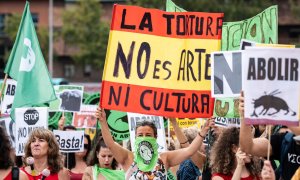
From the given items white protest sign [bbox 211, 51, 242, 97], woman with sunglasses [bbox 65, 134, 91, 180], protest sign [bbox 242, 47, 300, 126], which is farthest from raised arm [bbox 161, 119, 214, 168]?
woman with sunglasses [bbox 65, 134, 91, 180]

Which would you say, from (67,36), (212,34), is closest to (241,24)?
(212,34)

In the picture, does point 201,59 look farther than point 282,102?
Yes

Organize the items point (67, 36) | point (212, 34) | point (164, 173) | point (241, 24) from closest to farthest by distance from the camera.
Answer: point (164, 173) → point (212, 34) → point (241, 24) → point (67, 36)

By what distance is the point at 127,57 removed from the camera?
28.0ft

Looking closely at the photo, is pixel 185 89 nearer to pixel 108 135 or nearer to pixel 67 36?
pixel 108 135

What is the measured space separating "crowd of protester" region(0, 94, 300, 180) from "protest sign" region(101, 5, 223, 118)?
0.20 m

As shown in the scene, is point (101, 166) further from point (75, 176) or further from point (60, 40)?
point (60, 40)

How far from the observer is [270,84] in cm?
671

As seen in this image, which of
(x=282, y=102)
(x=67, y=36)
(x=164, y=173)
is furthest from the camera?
(x=67, y=36)

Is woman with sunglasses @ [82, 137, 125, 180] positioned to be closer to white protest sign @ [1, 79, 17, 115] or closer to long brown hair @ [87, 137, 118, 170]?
long brown hair @ [87, 137, 118, 170]

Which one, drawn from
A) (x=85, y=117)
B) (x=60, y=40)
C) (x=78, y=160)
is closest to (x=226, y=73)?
(x=78, y=160)

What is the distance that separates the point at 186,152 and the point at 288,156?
62.1 inches

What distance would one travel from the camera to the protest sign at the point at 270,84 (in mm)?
6691

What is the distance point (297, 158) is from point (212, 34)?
223 centimetres
